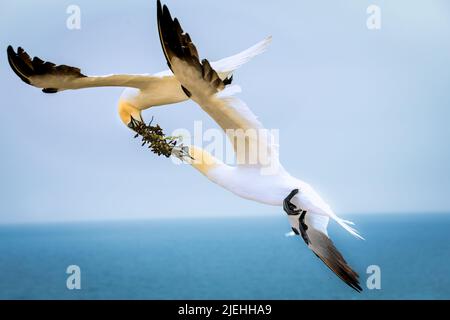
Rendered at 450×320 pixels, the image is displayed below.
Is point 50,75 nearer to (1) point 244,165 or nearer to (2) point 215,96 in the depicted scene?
(2) point 215,96

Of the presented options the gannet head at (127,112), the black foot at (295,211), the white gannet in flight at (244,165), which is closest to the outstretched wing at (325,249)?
the white gannet in flight at (244,165)

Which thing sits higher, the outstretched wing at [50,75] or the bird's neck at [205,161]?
the outstretched wing at [50,75]

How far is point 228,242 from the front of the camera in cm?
1786

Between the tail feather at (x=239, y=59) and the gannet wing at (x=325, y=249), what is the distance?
2.73ft

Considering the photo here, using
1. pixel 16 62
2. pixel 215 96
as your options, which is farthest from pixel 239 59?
pixel 16 62

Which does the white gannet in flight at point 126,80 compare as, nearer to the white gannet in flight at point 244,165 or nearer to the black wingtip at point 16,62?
the black wingtip at point 16,62

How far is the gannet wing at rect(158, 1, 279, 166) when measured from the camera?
83.0 inches

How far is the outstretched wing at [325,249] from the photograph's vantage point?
292 cm

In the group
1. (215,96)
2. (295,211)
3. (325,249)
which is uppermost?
(215,96)

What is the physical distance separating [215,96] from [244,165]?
52 cm

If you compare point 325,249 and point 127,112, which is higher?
point 127,112

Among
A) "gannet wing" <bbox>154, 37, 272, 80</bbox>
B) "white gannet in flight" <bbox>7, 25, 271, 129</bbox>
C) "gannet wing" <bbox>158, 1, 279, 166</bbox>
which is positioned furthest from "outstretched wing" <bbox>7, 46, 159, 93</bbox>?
"gannet wing" <bbox>158, 1, 279, 166</bbox>

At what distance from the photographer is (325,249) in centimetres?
293
